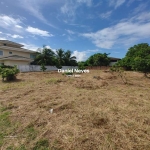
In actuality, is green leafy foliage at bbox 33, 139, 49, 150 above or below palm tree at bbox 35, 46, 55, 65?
below

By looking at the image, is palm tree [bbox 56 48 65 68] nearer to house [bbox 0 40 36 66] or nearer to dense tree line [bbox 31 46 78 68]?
dense tree line [bbox 31 46 78 68]

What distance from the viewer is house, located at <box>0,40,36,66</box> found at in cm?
1659

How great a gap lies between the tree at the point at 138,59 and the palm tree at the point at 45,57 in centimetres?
1361

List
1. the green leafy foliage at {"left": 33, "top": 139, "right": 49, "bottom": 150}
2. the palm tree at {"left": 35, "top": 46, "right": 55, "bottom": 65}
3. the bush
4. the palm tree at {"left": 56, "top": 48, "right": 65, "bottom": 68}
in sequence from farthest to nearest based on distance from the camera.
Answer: the palm tree at {"left": 56, "top": 48, "right": 65, "bottom": 68} → the palm tree at {"left": 35, "top": 46, "right": 55, "bottom": 65} → the bush → the green leafy foliage at {"left": 33, "top": 139, "right": 49, "bottom": 150}

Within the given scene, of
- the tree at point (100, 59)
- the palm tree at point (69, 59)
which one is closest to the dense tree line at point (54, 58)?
the palm tree at point (69, 59)

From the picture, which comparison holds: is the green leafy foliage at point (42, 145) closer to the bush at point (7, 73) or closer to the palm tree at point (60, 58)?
the bush at point (7, 73)

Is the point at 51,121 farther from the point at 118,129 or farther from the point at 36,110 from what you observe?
the point at 118,129

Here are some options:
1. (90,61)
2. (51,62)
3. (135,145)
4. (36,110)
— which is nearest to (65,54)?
(51,62)

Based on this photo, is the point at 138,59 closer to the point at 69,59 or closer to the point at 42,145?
the point at 42,145

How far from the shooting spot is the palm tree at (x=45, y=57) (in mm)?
19703

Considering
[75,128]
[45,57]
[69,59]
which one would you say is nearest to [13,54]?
[45,57]

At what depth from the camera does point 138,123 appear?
89.6 inches

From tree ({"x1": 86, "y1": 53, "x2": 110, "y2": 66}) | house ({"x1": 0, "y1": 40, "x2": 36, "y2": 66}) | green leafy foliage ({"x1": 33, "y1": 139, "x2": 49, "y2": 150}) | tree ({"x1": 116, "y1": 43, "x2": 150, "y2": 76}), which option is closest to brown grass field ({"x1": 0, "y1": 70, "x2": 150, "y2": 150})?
green leafy foliage ({"x1": 33, "y1": 139, "x2": 49, "y2": 150})

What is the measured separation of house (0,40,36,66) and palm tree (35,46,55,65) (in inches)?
61.5
